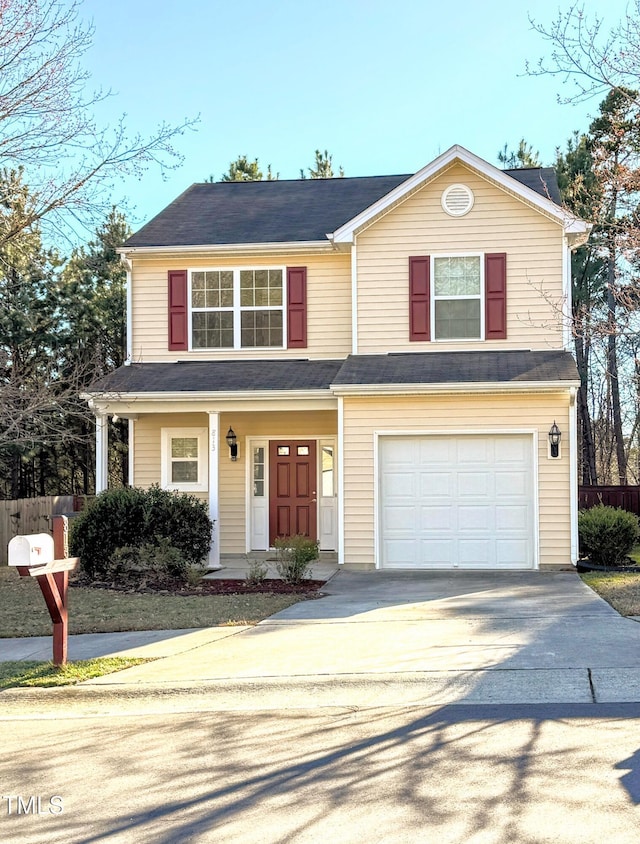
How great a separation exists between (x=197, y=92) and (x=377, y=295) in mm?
4628

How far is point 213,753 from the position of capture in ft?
18.0

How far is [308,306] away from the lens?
16.6m

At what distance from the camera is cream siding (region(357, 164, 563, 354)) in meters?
15.1

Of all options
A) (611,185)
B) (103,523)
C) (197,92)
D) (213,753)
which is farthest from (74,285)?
(213,753)

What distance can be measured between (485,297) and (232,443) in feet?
17.4

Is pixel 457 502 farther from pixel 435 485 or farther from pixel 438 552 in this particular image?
pixel 438 552

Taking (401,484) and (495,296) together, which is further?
(495,296)

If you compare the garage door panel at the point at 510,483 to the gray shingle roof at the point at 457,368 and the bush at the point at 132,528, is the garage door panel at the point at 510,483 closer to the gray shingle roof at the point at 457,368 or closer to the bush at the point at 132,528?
the gray shingle roof at the point at 457,368

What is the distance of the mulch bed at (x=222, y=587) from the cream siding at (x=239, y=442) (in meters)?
3.22

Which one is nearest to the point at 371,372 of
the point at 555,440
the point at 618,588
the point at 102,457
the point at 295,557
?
the point at 555,440

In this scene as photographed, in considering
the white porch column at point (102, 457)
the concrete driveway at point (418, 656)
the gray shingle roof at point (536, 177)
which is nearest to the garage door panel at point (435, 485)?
the concrete driveway at point (418, 656)

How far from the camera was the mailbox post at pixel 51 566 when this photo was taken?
6.99 m

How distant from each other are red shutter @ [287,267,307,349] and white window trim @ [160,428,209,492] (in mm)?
2408

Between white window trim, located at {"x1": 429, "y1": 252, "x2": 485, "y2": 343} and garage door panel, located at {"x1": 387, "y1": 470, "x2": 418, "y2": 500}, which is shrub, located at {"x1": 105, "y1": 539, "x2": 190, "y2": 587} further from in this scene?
white window trim, located at {"x1": 429, "y1": 252, "x2": 485, "y2": 343}
